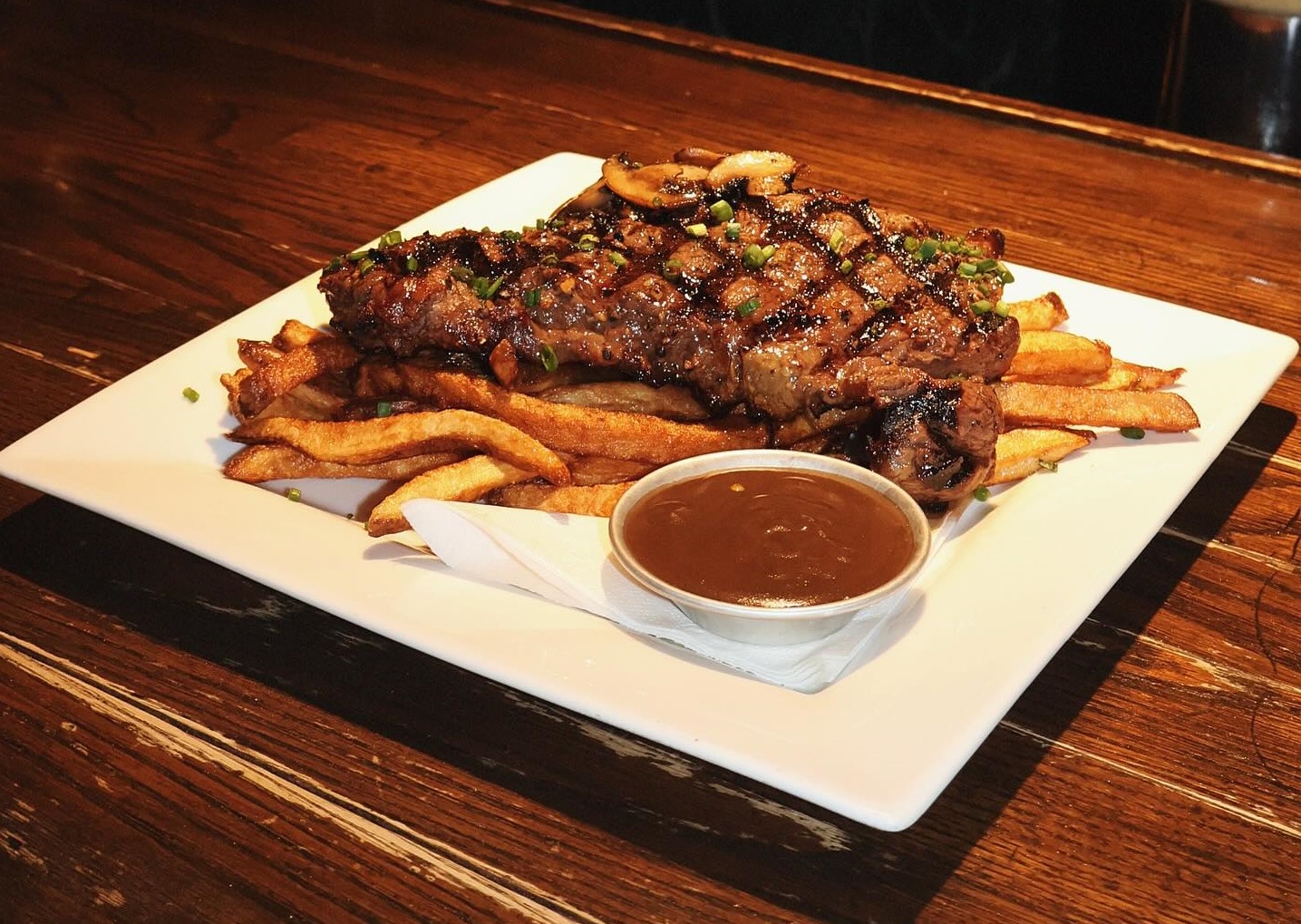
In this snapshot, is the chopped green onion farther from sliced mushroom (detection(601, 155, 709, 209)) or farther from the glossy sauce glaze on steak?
sliced mushroom (detection(601, 155, 709, 209))

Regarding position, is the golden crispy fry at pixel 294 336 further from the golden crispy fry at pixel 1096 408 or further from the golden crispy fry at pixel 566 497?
the golden crispy fry at pixel 1096 408

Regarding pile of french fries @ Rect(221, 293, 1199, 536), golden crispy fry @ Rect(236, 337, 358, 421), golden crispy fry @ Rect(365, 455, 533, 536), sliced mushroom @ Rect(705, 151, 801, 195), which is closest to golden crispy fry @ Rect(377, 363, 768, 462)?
pile of french fries @ Rect(221, 293, 1199, 536)

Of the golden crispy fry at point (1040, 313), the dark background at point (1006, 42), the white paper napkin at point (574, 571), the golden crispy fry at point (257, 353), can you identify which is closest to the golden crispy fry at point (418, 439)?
the white paper napkin at point (574, 571)

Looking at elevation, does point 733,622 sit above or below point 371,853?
above

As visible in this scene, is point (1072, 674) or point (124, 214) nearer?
point (1072, 674)

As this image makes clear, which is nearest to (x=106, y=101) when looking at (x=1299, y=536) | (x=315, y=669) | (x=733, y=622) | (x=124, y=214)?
(x=124, y=214)

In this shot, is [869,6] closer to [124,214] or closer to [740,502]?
[124,214]
